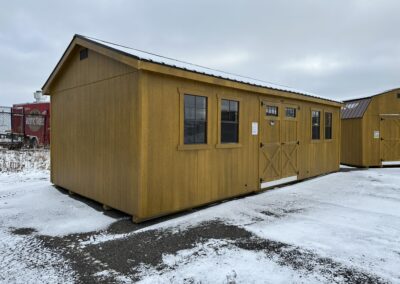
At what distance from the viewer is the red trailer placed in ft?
55.6

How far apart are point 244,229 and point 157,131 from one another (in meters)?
2.18

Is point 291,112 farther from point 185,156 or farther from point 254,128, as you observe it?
point 185,156

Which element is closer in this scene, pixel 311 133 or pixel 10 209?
pixel 10 209

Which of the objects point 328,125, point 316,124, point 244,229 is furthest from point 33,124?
point 244,229

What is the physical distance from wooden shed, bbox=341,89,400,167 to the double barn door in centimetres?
560

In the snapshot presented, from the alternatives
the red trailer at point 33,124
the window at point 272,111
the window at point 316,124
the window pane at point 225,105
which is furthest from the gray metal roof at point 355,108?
the red trailer at point 33,124

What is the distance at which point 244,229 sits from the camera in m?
4.43

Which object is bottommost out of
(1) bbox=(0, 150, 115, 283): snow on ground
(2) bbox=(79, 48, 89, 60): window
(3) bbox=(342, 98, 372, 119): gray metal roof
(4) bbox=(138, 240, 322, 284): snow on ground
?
(4) bbox=(138, 240, 322, 284): snow on ground

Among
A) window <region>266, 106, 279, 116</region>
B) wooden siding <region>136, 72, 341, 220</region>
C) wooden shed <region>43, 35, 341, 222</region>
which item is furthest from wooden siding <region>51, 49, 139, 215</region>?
window <region>266, 106, 279, 116</region>

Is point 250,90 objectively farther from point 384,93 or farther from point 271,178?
point 384,93

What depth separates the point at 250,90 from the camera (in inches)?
258

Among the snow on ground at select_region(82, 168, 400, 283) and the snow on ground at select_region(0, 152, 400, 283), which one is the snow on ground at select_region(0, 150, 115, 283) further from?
the snow on ground at select_region(82, 168, 400, 283)

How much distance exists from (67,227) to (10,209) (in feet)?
6.14

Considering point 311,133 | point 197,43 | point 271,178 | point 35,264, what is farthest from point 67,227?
point 197,43
